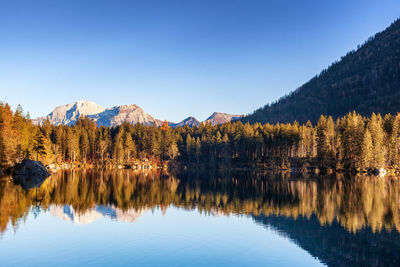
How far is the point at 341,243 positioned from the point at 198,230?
13690 millimetres

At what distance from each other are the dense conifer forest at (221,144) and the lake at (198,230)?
47165mm

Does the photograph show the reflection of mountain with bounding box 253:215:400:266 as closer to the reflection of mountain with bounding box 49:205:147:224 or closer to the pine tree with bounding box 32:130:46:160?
the reflection of mountain with bounding box 49:205:147:224

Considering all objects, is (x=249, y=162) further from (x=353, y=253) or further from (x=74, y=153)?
(x=353, y=253)

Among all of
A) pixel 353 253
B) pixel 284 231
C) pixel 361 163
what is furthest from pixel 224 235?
pixel 361 163

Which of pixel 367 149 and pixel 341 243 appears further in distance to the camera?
pixel 367 149

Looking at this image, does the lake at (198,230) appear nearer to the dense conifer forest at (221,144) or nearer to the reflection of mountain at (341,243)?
the reflection of mountain at (341,243)

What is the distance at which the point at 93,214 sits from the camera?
3703cm

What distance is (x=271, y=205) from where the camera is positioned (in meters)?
43.6

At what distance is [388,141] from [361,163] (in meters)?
13.6

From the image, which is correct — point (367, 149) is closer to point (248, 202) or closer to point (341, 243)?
point (248, 202)

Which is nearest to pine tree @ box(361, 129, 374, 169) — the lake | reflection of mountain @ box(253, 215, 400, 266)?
the lake

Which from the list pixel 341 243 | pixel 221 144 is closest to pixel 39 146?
pixel 221 144

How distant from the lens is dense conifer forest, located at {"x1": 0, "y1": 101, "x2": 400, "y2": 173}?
3939 inches

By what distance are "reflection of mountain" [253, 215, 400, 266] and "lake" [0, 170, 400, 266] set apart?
8cm
